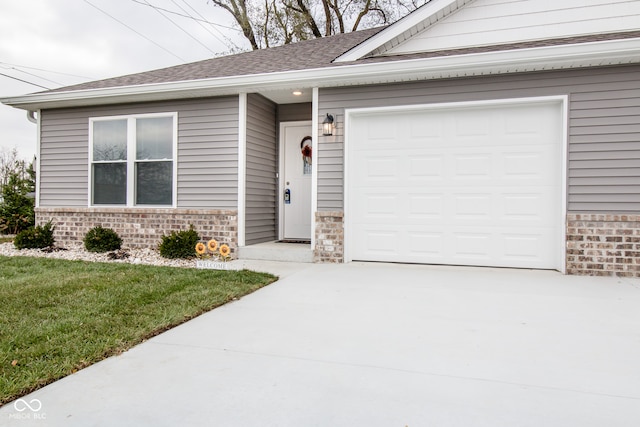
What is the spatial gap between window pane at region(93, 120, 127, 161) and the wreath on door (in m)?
3.08

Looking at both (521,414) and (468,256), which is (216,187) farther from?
(521,414)

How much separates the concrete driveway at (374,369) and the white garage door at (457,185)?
155 centimetres

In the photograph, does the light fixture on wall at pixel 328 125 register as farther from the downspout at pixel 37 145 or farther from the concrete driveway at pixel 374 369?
the downspout at pixel 37 145

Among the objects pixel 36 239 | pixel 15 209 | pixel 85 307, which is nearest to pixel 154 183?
pixel 36 239

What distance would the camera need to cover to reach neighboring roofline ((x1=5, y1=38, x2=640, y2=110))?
15.9 feet

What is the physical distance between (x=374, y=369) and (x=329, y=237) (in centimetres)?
372

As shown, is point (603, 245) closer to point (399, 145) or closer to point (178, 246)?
point (399, 145)

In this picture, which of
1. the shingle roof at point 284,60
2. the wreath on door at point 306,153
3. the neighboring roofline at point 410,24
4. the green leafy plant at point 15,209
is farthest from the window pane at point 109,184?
the green leafy plant at point 15,209

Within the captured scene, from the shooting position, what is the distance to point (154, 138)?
23.2 feet

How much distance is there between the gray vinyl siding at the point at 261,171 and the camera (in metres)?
6.80

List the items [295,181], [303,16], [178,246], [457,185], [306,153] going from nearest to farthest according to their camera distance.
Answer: [457,185]
[178,246]
[306,153]
[295,181]
[303,16]

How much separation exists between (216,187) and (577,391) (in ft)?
18.5

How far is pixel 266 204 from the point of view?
7355 mm

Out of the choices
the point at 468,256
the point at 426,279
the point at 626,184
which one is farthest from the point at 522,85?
the point at 426,279
